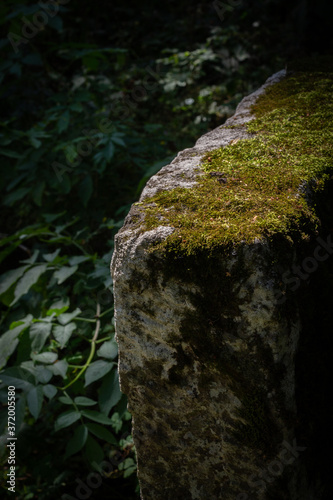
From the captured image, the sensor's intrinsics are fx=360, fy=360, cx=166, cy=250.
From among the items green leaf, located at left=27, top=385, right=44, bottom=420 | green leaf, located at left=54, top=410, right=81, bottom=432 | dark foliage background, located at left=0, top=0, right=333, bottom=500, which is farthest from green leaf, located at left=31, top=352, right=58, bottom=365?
green leaf, located at left=54, top=410, right=81, bottom=432

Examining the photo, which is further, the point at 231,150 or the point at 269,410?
the point at 231,150

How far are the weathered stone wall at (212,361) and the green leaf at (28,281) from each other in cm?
98

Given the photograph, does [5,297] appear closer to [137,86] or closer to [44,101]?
[44,101]

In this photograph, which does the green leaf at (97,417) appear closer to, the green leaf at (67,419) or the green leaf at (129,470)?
the green leaf at (67,419)

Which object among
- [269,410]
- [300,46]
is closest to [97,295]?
[269,410]

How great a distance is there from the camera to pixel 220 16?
5.27 meters

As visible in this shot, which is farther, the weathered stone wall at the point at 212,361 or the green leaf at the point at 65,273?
the green leaf at the point at 65,273

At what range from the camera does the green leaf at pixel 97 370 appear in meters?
1.62

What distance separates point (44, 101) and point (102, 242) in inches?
76.4

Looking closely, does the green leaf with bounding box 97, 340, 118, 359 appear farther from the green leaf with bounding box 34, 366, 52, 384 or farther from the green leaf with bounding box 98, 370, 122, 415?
the green leaf with bounding box 34, 366, 52, 384

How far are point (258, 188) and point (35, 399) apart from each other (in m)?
1.28

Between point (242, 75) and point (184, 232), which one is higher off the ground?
point (184, 232)

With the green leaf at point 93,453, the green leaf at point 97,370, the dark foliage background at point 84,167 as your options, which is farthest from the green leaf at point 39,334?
the green leaf at point 93,453

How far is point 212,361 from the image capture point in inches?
42.3
